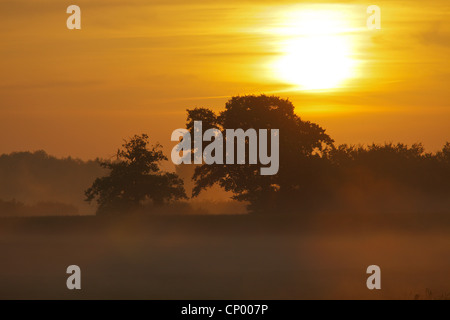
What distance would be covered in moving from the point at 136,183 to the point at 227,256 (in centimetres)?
1703

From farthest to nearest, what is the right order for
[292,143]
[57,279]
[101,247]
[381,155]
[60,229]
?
[381,155], [292,143], [60,229], [101,247], [57,279]

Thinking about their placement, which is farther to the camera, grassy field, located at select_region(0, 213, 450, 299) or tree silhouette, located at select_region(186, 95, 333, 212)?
tree silhouette, located at select_region(186, 95, 333, 212)

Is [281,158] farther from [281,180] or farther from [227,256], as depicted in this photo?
[227,256]

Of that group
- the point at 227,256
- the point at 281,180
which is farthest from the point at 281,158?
the point at 227,256

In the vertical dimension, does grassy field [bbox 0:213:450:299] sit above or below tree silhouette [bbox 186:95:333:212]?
below

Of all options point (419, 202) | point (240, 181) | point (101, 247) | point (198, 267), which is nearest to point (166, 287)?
point (198, 267)

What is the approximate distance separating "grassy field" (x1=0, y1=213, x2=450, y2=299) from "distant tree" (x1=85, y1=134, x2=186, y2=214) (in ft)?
23.1

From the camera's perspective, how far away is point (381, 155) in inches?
2660

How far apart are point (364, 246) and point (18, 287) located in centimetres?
2280

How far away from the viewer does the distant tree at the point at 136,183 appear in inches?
2456

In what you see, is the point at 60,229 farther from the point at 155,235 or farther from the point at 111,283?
the point at 111,283

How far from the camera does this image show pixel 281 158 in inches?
2408

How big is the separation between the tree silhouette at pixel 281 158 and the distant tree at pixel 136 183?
2.25 meters

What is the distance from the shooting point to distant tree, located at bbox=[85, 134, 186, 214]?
62.4 meters
